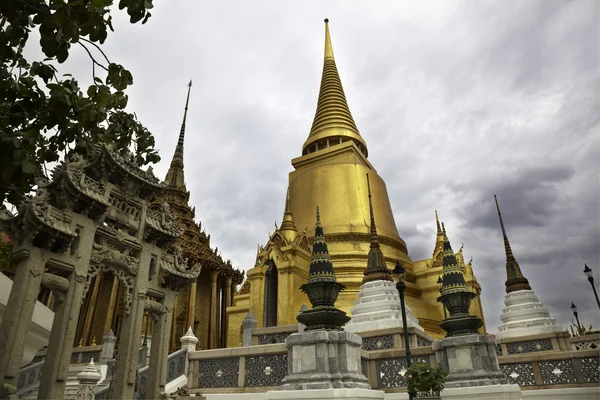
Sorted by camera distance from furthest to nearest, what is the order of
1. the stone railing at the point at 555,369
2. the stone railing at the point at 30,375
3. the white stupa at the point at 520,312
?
the white stupa at the point at 520,312, the stone railing at the point at 30,375, the stone railing at the point at 555,369

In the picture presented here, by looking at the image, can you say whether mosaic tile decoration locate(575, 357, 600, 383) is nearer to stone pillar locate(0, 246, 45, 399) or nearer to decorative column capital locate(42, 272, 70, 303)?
decorative column capital locate(42, 272, 70, 303)

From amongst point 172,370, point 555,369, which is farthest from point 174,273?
point 555,369

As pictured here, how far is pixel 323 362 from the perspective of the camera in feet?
23.2

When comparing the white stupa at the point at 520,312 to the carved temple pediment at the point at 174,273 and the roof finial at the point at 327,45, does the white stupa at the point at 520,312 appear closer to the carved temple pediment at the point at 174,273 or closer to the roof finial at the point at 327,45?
the carved temple pediment at the point at 174,273

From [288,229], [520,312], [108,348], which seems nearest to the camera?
[108,348]

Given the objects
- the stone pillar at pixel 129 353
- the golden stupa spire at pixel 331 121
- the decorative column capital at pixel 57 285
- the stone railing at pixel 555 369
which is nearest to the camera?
the decorative column capital at pixel 57 285

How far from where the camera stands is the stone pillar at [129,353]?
737 cm

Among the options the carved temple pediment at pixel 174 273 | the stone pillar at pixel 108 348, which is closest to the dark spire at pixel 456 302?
the carved temple pediment at pixel 174 273

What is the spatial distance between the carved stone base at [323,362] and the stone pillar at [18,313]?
12.8ft

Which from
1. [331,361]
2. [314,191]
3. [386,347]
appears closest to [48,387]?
[331,361]

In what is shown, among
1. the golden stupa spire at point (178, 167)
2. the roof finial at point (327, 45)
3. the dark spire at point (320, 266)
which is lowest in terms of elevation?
the dark spire at point (320, 266)

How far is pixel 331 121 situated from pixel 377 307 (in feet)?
52.1

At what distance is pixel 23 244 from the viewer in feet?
22.1

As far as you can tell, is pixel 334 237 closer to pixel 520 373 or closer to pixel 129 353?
pixel 520 373
